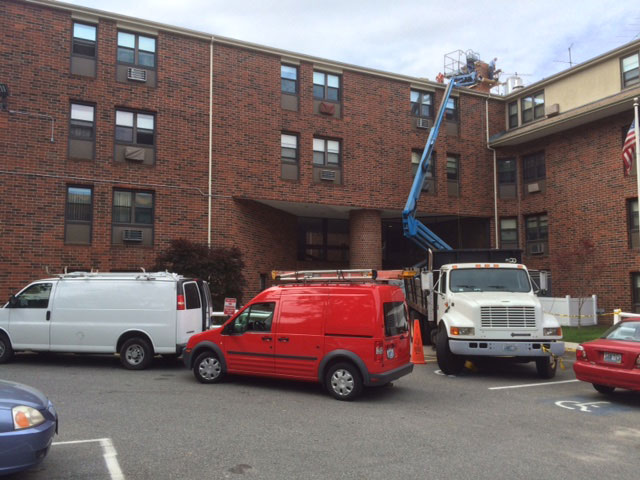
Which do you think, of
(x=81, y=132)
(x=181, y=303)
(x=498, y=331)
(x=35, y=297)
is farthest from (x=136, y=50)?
(x=498, y=331)

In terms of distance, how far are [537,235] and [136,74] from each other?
60.8 ft

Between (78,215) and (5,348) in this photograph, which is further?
(78,215)

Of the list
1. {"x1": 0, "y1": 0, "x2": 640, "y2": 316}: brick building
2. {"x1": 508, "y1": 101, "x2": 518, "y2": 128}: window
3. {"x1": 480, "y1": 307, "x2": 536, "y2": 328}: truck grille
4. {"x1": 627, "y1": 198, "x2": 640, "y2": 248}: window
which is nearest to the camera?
{"x1": 480, "y1": 307, "x2": 536, "y2": 328}: truck grille

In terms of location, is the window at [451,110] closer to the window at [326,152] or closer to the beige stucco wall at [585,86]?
the beige stucco wall at [585,86]

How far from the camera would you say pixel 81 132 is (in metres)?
17.8

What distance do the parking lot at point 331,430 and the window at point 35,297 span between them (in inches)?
67.6

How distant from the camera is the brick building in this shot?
17125 millimetres

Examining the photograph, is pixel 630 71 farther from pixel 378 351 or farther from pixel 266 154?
pixel 378 351

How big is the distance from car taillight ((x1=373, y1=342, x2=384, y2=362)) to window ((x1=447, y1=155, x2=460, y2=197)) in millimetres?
17316

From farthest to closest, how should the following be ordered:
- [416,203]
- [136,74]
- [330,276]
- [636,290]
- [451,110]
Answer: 1. [451,110]
2. [416,203]
3. [636,290]
4. [136,74]
5. [330,276]

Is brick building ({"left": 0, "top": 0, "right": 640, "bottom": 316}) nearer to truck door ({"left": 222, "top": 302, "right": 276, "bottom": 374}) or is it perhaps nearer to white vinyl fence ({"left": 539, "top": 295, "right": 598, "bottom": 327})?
white vinyl fence ({"left": 539, "top": 295, "right": 598, "bottom": 327})

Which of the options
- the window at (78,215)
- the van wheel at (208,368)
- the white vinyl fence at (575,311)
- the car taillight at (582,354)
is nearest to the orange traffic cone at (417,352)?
the car taillight at (582,354)

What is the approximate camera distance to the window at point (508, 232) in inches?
975

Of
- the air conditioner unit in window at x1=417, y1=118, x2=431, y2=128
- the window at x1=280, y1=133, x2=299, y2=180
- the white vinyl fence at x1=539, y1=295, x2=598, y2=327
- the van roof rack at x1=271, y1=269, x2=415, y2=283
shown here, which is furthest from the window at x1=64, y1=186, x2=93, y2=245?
the white vinyl fence at x1=539, y1=295, x2=598, y2=327
